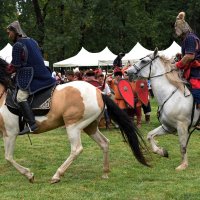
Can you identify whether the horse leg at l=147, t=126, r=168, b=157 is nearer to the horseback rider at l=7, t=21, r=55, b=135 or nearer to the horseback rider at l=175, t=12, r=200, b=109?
the horseback rider at l=175, t=12, r=200, b=109

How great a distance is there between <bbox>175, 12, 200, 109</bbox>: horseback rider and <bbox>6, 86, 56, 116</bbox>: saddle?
2.35 meters

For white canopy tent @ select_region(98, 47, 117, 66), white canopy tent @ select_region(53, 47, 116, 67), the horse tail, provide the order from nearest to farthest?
1. the horse tail
2. white canopy tent @ select_region(98, 47, 117, 66)
3. white canopy tent @ select_region(53, 47, 116, 67)

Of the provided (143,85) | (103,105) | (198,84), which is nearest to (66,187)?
(103,105)

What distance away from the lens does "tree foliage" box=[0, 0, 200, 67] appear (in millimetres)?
39344

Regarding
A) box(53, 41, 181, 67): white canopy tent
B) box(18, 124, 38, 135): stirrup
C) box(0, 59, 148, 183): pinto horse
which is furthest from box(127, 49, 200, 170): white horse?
box(53, 41, 181, 67): white canopy tent

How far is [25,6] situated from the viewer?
4119cm

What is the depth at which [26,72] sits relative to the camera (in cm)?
722

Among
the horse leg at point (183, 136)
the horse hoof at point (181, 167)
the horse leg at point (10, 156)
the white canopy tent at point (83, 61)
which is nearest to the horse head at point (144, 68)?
the horse leg at point (183, 136)

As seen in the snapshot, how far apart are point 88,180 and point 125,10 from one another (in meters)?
35.3

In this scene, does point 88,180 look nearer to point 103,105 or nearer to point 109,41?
point 103,105

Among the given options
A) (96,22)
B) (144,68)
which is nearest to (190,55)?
(144,68)

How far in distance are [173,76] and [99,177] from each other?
7.25 ft

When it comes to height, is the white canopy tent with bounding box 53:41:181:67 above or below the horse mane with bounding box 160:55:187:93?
below

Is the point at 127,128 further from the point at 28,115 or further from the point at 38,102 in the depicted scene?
the point at 28,115
